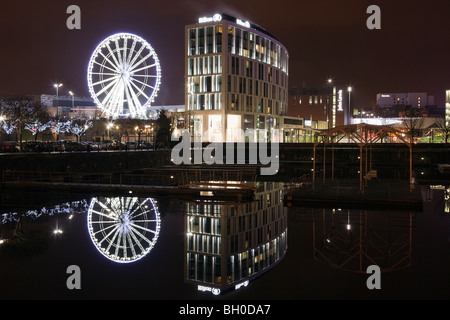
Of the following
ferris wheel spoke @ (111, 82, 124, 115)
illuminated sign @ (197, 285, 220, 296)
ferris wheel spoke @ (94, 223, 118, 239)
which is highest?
ferris wheel spoke @ (111, 82, 124, 115)

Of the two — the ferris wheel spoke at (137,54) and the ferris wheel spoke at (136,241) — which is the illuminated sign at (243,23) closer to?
the ferris wheel spoke at (137,54)

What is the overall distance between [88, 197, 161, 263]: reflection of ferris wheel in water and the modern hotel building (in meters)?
57.4

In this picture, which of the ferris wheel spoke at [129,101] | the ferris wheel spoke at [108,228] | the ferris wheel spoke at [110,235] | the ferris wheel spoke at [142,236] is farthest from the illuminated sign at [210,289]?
the ferris wheel spoke at [129,101]

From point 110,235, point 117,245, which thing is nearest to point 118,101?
point 110,235

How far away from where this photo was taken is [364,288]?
12984 mm

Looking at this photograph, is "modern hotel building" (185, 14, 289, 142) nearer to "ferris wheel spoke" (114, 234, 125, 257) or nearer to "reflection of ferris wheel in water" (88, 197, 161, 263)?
"reflection of ferris wheel in water" (88, 197, 161, 263)

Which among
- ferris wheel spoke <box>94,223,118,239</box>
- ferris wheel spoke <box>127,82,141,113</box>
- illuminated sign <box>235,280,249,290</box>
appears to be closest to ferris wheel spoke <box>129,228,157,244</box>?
ferris wheel spoke <box>94,223,118,239</box>

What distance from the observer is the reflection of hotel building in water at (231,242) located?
14.6 metres

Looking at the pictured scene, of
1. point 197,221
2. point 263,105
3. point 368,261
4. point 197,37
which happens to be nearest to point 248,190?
point 197,221

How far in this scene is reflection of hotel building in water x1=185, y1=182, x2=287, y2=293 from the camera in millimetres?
14633

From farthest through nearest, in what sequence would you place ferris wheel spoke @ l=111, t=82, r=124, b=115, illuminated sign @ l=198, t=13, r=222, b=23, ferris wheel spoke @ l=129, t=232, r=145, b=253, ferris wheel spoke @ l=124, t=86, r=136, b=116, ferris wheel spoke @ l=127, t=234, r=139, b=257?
illuminated sign @ l=198, t=13, r=222, b=23, ferris wheel spoke @ l=124, t=86, r=136, b=116, ferris wheel spoke @ l=111, t=82, r=124, b=115, ferris wheel spoke @ l=129, t=232, r=145, b=253, ferris wheel spoke @ l=127, t=234, r=139, b=257

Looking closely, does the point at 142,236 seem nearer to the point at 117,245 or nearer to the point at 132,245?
the point at 132,245

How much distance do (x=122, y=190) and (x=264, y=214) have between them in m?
12.8
